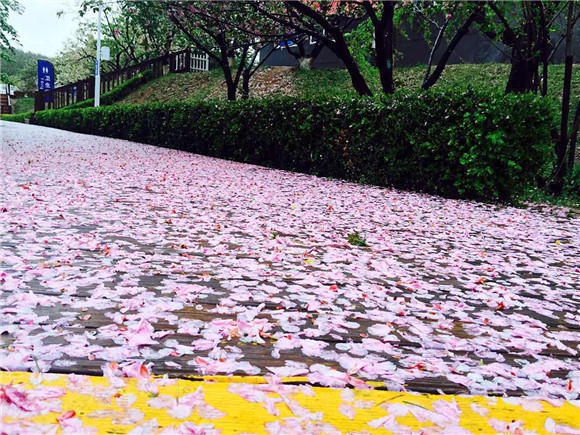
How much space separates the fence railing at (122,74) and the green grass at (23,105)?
1646 centimetres

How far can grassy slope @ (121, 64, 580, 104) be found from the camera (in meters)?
15.6

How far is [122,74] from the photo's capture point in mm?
29703

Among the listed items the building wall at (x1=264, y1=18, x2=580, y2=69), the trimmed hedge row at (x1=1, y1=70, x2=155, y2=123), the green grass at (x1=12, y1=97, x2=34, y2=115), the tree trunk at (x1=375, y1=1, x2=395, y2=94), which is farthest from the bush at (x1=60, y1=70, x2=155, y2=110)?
the tree trunk at (x1=375, y1=1, x2=395, y2=94)

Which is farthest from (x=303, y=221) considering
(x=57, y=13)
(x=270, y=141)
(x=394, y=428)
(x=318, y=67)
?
(x=57, y=13)

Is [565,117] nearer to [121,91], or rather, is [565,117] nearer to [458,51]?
[458,51]

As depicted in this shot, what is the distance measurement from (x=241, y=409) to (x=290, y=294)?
1335 mm

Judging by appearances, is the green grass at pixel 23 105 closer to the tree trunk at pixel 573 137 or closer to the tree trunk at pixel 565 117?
the tree trunk at pixel 565 117

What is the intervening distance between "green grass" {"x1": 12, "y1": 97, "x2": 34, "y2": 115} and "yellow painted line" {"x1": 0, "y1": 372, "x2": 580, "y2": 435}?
161ft

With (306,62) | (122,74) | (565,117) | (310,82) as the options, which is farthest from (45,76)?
(565,117)

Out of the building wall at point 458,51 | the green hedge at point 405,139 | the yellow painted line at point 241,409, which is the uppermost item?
the building wall at point 458,51

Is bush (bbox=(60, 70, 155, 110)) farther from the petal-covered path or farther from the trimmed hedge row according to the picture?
the petal-covered path

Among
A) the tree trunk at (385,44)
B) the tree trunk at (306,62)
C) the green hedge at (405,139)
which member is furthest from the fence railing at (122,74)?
the tree trunk at (385,44)

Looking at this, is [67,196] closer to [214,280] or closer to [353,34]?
[214,280]

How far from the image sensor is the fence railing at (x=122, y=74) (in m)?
29.5
